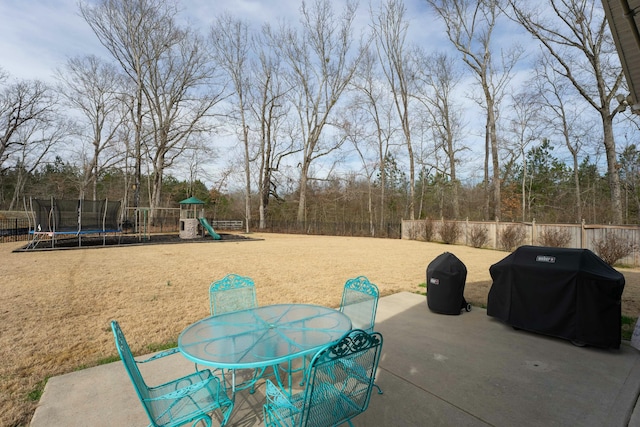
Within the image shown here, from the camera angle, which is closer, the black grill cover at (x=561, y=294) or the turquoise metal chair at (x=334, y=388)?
the turquoise metal chair at (x=334, y=388)

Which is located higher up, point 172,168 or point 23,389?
point 172,168

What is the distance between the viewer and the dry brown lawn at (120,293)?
2.96 meters

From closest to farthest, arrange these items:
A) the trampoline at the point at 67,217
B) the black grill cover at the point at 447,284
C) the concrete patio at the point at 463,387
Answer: the concrete patio at the point at 463,387
the black grill cover at the point at 447,284
the trampoline at the point at 67,217

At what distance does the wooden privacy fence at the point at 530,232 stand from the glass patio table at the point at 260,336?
12471 mm

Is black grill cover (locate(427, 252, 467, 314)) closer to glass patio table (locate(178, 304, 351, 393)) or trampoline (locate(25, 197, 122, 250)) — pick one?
glass patio table (locate(178, 304, 351, 393))

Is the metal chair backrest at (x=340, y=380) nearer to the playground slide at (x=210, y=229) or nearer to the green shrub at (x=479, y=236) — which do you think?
the green shrub at (x=479, y=236)

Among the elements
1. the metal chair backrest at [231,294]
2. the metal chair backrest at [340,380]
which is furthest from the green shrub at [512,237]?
the metal chair backrest at [340,380]

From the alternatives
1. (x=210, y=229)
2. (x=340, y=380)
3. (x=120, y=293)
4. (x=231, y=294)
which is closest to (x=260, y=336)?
(x=340, y=380)

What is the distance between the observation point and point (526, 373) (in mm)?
2715

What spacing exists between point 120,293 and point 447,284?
5.56 m

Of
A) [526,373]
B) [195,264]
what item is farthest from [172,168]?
[526,373]

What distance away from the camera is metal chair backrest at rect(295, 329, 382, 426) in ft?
4.75

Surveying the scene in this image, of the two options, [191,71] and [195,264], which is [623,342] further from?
[191,71]

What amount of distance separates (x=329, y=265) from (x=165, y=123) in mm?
21272
